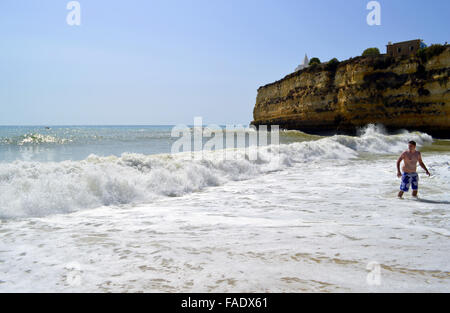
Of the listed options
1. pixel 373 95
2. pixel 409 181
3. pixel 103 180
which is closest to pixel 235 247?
pixel 103 180

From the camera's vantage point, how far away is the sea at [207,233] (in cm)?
270

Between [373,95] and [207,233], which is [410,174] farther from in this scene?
[373,95]

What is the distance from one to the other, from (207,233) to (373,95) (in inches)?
1357

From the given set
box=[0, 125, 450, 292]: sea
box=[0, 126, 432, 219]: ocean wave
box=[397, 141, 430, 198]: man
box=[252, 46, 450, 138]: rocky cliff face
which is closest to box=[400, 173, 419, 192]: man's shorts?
box=[397, 141, 430, 198]: man

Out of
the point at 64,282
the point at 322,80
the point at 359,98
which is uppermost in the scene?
the point at 322,80

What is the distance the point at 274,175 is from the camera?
391 inches

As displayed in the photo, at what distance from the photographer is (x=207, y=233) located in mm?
4008

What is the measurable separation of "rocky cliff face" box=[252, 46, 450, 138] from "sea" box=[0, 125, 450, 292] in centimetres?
2578

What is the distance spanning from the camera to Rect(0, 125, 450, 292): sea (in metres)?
2.70

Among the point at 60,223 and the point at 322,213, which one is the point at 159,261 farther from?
the point at 322,213

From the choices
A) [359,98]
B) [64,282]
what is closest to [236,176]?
[64,282]

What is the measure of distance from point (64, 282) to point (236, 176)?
7.00 m

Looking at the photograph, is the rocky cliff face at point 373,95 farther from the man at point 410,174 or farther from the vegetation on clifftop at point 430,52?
the man at point 410,174

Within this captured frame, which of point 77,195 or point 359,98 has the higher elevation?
point 359,98
